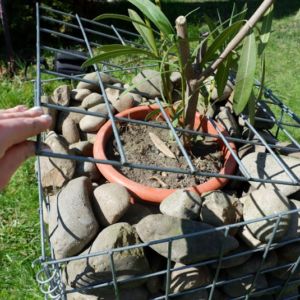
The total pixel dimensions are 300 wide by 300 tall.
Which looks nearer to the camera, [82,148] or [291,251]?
[291,251]

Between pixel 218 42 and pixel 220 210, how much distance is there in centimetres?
55

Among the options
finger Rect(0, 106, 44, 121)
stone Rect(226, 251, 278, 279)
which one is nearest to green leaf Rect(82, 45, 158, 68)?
finger Rect(0, 106, 44, 121)

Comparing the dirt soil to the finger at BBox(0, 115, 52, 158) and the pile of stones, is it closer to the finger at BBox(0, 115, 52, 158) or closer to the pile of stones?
the pile of stones

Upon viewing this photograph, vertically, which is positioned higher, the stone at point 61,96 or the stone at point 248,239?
the stone at point 61,96

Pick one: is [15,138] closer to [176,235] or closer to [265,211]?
[176,235]

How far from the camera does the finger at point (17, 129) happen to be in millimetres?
846

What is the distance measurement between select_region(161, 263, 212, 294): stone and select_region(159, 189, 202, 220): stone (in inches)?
6.6

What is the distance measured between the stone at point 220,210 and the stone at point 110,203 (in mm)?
260

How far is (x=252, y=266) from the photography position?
48.2 inches

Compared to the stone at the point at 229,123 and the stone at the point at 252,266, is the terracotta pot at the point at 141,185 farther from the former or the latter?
→ the stone at the point at 252,266

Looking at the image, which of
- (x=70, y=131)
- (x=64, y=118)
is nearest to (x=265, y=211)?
(x=70, y=131)

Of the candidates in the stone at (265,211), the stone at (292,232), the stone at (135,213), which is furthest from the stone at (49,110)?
the stone at (292,232)

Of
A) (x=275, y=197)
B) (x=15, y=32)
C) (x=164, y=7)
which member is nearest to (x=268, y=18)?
(x=275, y=197)

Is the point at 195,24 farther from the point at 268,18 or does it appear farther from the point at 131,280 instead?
the point at 131,280
